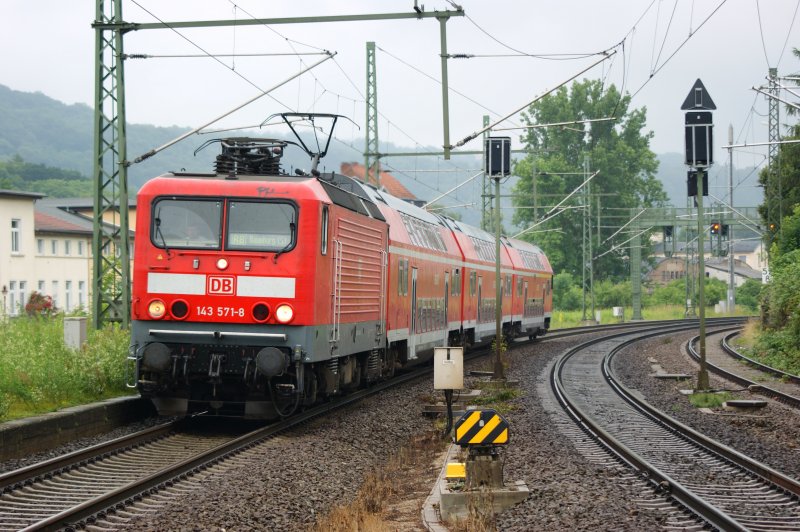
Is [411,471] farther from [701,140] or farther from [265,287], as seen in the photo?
[701,140]

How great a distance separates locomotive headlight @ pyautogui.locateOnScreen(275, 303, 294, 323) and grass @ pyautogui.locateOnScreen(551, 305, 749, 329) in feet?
155

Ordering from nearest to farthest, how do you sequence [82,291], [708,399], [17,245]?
[708,399] → [17,245] → [82,291]

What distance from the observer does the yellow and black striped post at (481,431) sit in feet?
32.0

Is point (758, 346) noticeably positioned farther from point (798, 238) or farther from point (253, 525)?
point (253, 525)

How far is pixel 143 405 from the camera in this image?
15.4 metres

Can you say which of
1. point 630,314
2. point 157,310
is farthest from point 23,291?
point 157,310

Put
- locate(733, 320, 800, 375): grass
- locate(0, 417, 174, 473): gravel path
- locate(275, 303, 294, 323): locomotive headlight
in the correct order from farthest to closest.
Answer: locate(733, 320, 800, 375): grass < locate(275, 303, 294, 323): locomotive headlight < locate(0, 417, 174, 473): gravel path

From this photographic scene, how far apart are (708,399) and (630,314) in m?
56.7

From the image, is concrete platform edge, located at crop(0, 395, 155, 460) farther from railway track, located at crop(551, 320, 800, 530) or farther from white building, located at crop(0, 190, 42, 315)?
white building, located at crop(0, 190, 42, 315)

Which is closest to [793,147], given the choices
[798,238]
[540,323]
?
[798,238]

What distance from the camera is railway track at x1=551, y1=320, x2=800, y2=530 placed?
29.1 ft

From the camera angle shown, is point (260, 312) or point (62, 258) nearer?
point (260, 312)

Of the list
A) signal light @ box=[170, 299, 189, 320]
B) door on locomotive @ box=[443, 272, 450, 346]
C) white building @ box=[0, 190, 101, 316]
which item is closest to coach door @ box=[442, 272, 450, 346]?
door on locomotive @ box=[443, 272, 450, 346]

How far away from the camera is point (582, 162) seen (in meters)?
82.5
